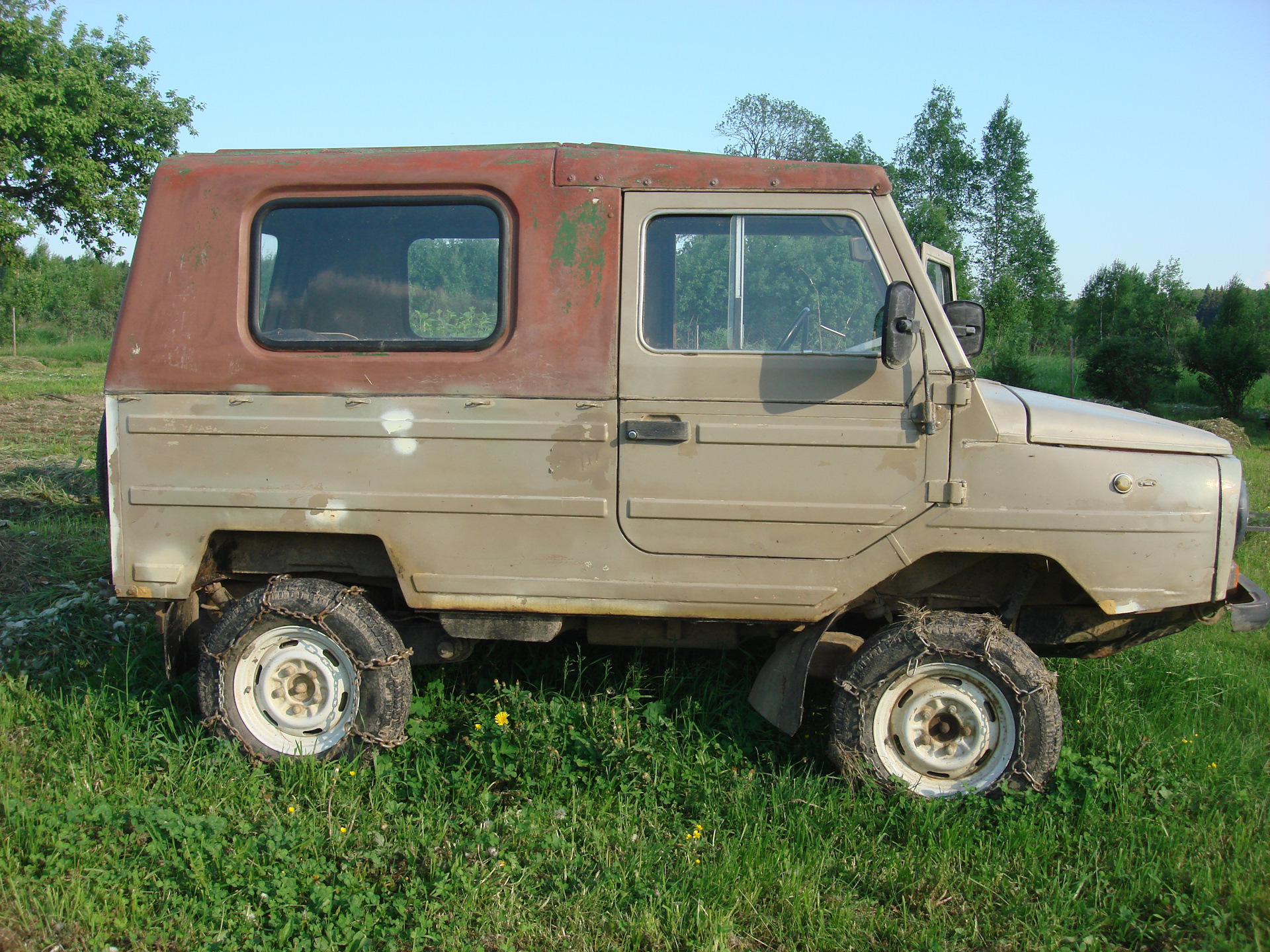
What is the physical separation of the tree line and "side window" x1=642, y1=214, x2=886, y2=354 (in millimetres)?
19171

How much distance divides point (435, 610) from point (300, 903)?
3.74 ft

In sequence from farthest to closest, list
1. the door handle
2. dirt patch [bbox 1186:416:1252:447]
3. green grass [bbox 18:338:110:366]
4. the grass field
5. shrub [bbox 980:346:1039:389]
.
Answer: green grass [bbox 18:338:110:366] → shrub [bbox 980:346:1039:389] → dirt patch [bbox 1186:416:1252:447] → the door handle → the grass field

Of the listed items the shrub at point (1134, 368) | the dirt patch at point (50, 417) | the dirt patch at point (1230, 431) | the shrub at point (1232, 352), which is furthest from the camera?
the shrub at point (1134, 368)

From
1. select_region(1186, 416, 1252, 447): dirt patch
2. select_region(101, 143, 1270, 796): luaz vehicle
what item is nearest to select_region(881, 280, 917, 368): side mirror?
select_region(101, 143, 1270, 796): luaz vehicle

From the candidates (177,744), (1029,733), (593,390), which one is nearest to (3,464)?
(177,744)

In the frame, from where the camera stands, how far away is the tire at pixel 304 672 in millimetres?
3600

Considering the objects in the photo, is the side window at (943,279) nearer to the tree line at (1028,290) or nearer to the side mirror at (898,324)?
the side mirror at (898,324)

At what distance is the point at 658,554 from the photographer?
11.2 feet

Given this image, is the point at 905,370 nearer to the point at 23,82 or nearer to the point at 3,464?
the point at 3,464

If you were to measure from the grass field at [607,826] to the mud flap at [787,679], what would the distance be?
0.24m

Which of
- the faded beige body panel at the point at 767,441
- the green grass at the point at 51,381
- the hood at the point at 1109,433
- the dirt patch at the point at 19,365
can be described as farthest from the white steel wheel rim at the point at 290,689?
the dirt patch at the point at 19,365

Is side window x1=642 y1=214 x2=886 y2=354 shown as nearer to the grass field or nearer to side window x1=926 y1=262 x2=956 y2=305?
the grass field

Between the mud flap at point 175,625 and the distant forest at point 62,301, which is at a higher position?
the distant forest at point 62,301

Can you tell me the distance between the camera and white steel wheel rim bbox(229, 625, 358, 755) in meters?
3.66
